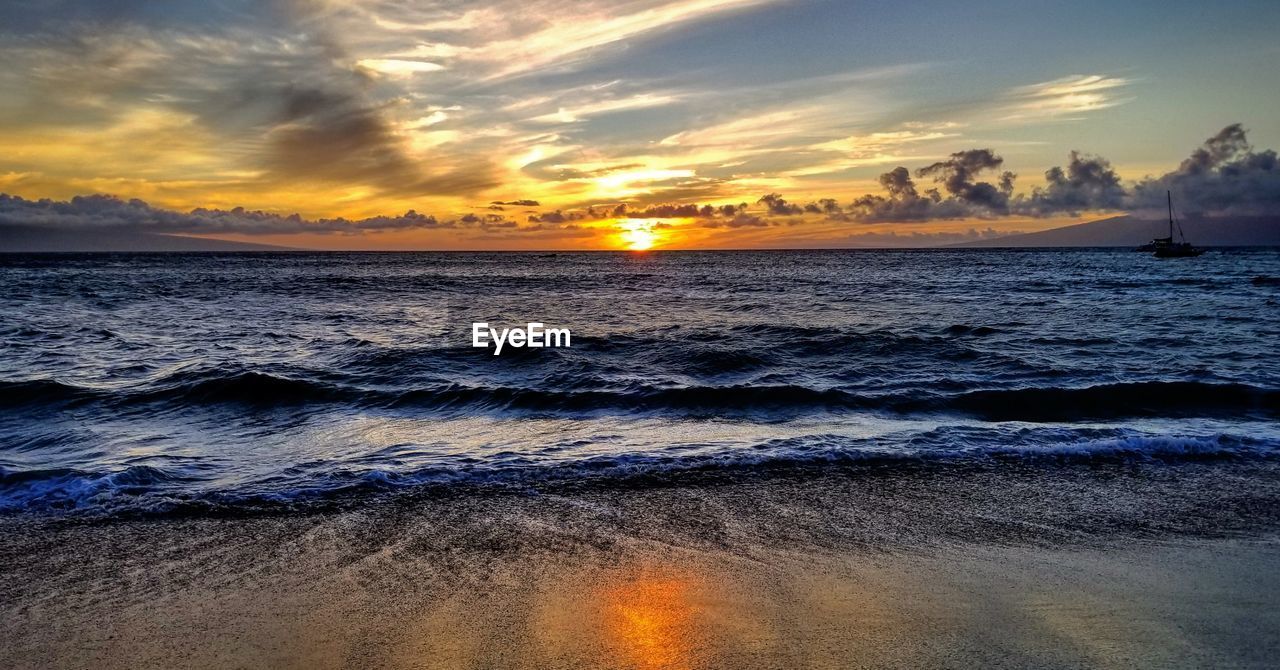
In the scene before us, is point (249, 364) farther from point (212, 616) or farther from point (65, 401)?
point (212, 616)

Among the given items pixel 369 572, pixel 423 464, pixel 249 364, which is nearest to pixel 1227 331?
pixel 423 464

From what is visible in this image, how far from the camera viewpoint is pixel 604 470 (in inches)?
335

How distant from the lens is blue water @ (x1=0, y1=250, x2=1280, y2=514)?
868 centimetres

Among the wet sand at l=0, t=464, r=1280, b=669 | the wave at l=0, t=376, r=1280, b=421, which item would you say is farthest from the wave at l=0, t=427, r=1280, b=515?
the wave at l=0, t=376, r=1280, b=421

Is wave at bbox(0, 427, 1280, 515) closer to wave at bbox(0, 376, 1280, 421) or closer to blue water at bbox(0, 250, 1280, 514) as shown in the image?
blue water at bbox(0, 250, 1280, 514)

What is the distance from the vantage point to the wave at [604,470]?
7.38m

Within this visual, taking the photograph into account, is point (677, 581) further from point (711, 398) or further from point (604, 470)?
point (711, 398)

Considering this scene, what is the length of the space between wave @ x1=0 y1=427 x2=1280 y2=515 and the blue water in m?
0.05

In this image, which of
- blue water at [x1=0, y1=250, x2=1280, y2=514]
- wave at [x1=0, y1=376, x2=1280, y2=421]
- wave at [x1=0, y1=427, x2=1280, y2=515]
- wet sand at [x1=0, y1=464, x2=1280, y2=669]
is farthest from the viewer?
wave at [x1=0, y1=376, x2=1280, y2=421]

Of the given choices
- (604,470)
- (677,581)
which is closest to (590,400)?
(604,470)

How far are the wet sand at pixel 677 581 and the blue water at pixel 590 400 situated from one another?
1.18 meters

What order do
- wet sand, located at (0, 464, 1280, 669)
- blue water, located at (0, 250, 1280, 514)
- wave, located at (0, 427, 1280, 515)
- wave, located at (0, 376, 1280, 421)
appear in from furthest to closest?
1. wave, located at (0, 376, 1280, 421)
2. blue water, located at (0, 250, 1280, 514)
3. wave, located at (0, 427, 1280, 515)
4. wet sand, located at (0, 464, 1280, 669)

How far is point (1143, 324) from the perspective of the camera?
81.7ft

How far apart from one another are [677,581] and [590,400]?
8.50 m
